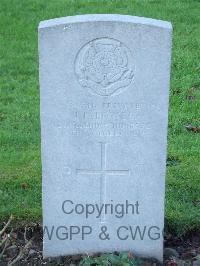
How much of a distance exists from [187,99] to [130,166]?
3.17 m

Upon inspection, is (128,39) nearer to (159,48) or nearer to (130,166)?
(159,48)

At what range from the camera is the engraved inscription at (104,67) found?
466 cm

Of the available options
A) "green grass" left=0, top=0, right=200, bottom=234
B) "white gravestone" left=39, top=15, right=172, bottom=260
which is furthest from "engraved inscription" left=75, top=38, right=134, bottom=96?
"green grass" left=0, top=0, right=200, bottom=234

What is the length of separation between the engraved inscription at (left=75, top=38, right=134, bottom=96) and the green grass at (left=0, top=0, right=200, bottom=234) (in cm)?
124

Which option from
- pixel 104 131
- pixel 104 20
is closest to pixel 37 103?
pixel 104 131

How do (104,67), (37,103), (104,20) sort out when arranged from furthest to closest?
(37,103), (104,67), (104,20)

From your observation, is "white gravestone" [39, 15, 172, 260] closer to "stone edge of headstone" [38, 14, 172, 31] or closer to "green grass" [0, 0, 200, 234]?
"stone edge of headstone" [38, 14, 172, 31]

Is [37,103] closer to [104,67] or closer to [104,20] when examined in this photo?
[104,67]

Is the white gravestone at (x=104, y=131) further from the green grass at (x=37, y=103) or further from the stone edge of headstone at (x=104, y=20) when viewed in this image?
the green grass at (x=37, y=103)

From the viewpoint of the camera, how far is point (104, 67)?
472 cm

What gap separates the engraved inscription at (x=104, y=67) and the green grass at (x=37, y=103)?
124cm

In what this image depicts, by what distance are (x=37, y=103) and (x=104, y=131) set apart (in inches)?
123

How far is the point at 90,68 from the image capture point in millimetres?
4715

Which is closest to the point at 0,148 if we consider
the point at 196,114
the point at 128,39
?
the point at 196,114
